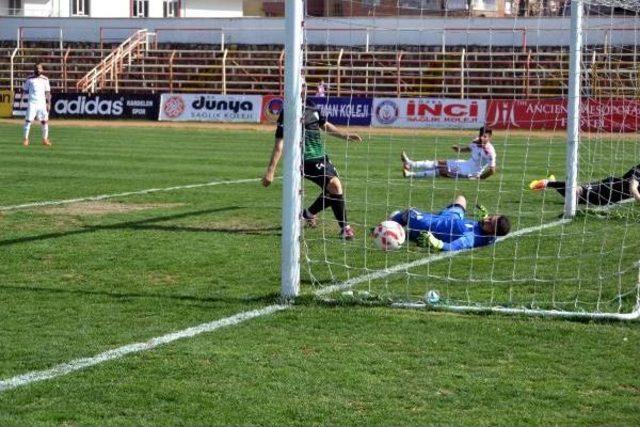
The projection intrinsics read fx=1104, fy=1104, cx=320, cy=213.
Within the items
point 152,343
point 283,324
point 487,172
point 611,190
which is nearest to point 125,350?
point 152,343

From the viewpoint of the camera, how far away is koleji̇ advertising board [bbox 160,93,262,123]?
41.3m

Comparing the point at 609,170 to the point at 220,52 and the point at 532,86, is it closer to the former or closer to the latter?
the point at 532,86

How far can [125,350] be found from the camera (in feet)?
24.6

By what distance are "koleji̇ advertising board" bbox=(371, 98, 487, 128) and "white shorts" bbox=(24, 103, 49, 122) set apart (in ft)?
36.0

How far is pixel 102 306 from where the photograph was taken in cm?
895

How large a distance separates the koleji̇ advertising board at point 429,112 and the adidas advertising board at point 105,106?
1027cm

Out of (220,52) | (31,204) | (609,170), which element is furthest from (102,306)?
(220,52)

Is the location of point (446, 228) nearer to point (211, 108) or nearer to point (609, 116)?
point (609, 116)

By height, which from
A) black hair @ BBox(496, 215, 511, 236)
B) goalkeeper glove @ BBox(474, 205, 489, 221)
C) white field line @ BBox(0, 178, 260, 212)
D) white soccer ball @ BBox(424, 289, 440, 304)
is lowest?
white field line @ BBox(0, 178, 260, 212)

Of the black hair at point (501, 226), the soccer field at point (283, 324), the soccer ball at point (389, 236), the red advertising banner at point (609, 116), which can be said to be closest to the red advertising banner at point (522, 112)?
the red advertising banner at point (609, 116)

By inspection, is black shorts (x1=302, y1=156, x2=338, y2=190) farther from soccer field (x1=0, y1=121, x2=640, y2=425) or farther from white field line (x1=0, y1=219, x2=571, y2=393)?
white field line (x1=0, y1=219, x2=571, y2=393)

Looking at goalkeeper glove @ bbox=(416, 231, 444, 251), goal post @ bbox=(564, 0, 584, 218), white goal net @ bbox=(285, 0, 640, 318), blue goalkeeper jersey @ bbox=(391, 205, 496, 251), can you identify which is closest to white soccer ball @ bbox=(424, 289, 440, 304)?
white goal net @ bbox=(285, 0, 640, 318)

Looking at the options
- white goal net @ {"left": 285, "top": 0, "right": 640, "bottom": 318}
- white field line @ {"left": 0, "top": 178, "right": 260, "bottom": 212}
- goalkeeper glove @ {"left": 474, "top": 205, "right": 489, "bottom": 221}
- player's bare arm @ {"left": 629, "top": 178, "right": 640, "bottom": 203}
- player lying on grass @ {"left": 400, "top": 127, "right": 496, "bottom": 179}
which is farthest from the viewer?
player lying on grass @ {"left": 400, "top": 127, "right": 496, "bottom": 179}

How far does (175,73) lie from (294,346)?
129 ft
